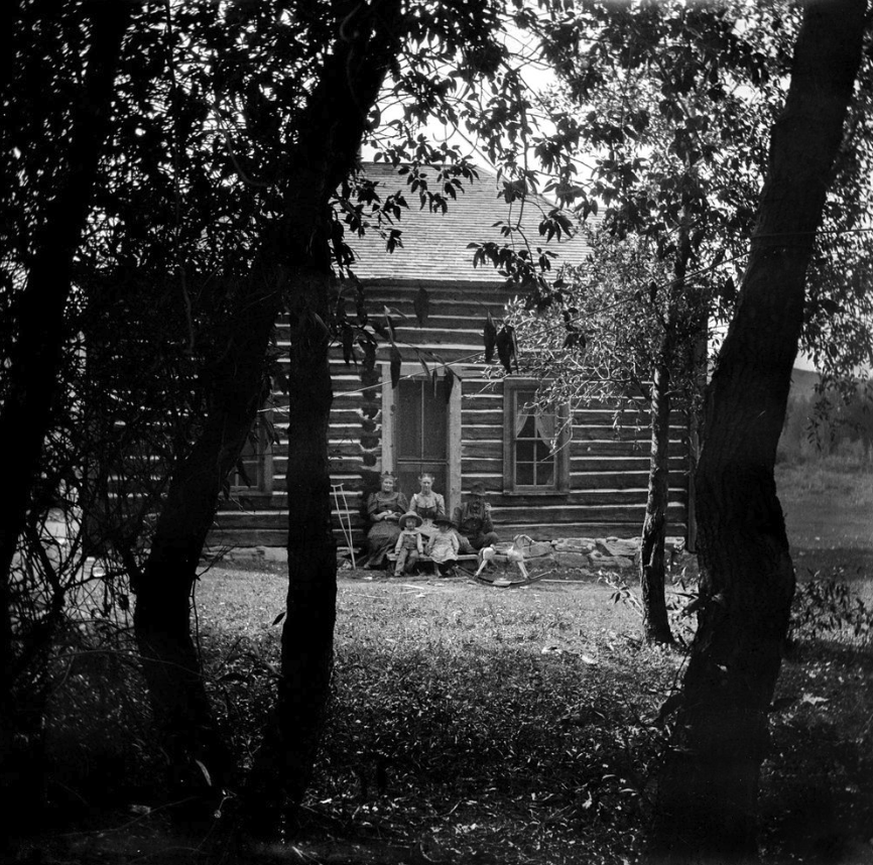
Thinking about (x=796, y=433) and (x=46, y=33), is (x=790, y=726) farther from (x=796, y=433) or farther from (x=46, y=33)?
(x=46, y=33)

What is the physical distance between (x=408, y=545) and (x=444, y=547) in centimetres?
57

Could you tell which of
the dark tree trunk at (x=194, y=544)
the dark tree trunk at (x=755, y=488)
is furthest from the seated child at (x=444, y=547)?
the dark tree trunk at (x=755, y=488)

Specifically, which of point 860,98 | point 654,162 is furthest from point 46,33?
point 654,162

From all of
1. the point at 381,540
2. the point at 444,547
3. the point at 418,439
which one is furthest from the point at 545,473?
the point at 381,540

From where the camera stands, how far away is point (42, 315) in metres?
2.62

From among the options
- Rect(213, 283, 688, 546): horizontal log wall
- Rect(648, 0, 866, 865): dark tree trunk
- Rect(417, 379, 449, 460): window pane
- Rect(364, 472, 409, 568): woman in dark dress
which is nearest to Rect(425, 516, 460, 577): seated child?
Rect(364, 472, 409, 568): woman in dark dress

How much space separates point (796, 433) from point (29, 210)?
3929 millimetres

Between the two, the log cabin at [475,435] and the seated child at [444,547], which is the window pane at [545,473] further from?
the seated child at [444,547]

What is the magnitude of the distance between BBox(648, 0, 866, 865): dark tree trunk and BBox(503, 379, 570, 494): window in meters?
8.23

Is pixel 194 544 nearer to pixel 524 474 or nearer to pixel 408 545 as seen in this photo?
pixel 408 545

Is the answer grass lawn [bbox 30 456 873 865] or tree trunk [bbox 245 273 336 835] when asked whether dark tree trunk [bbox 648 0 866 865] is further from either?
tree trunk [bbox 245 273 336 835]

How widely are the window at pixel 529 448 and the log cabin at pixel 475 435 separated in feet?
0.05

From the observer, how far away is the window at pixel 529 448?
11367 millimetres

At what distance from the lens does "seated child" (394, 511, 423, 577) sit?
31.9 feet
